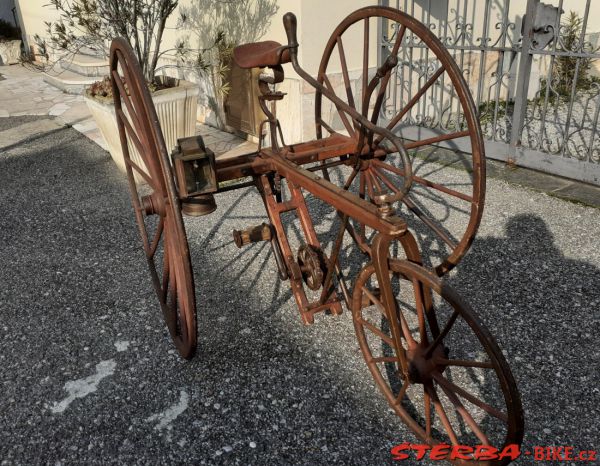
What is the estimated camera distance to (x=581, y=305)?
2.66 meters

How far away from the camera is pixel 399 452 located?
193 centimetres

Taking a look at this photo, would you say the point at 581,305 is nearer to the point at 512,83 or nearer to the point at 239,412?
the point at 239,412

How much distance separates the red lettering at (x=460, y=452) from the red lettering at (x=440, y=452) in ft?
0.12

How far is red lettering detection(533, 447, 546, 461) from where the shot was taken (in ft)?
6.18

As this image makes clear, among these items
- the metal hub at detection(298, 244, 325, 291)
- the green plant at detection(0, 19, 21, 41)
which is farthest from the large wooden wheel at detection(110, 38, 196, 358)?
the green plant at detection(0, 19, 21, 41)

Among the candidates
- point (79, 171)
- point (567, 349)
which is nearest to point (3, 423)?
point (567, 349)

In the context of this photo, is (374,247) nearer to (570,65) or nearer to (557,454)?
(557,454)

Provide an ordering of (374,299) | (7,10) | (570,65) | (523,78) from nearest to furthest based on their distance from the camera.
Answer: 1. (374,299)
2. (523,78)
3. (570,65)
4. (7,10)

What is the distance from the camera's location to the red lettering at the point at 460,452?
179cm

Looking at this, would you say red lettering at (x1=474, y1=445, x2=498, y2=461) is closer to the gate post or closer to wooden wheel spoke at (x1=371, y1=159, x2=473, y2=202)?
wooden wheel spoke at (x1=371, y1=159, x2=473, y2=202)

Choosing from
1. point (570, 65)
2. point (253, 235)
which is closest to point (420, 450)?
point (253, 235)

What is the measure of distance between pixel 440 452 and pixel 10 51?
40.3 ft

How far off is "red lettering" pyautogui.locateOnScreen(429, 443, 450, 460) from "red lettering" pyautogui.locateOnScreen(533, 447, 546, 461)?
0.31 m

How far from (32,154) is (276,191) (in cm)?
401
